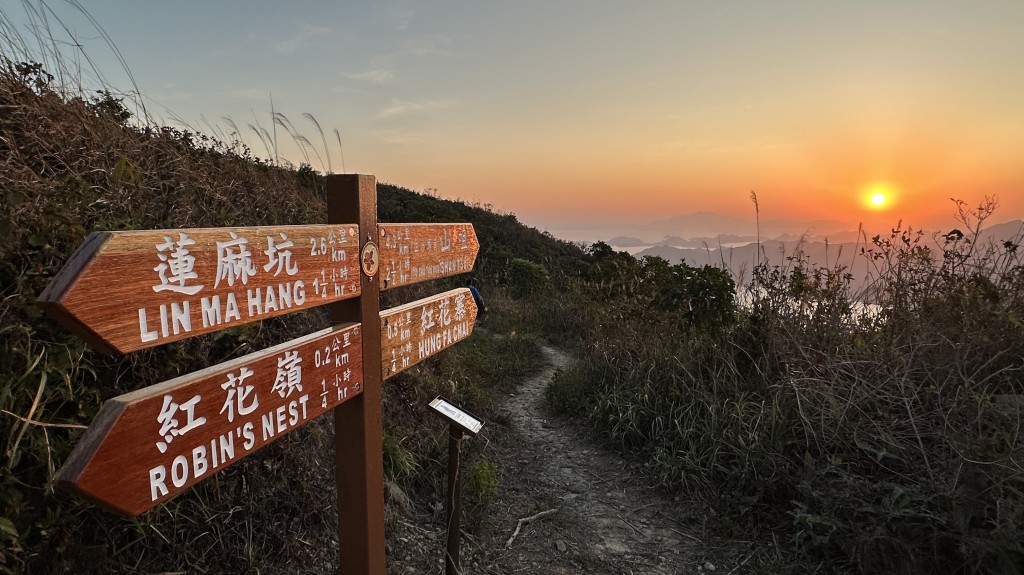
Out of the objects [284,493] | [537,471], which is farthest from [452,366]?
[284,493]

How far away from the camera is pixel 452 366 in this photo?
17.5ft

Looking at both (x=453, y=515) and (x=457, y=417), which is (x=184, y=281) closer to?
(x=457, y=417)

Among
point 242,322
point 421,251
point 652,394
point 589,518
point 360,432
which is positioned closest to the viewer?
point 242,322

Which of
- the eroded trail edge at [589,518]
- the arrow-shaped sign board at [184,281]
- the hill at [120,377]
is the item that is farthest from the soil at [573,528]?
the arrow-shaped sign board at [184,281]

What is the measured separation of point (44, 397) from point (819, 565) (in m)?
3.65

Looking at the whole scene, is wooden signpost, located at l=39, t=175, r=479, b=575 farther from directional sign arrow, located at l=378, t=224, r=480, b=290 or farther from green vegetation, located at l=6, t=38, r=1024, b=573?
green vegetation, located at l=6, t=38, r=1024, b=573

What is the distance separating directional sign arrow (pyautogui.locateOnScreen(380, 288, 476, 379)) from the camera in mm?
2162

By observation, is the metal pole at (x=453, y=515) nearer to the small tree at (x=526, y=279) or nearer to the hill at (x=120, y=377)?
the hill at (x=120, y=377)

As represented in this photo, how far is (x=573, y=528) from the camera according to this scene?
357 centimetres

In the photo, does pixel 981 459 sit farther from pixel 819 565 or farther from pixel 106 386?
pixel 106 386

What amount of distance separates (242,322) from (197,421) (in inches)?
11.0

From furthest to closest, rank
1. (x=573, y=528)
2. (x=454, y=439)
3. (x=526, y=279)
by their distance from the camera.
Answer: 1. (x=526, y=279)
2. (x=573, y=528)
3. (x=454, y=439)

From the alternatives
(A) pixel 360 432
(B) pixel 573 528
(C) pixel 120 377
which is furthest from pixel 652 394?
(C) pixel 120 377

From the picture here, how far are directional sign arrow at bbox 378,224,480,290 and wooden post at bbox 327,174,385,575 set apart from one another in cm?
12
